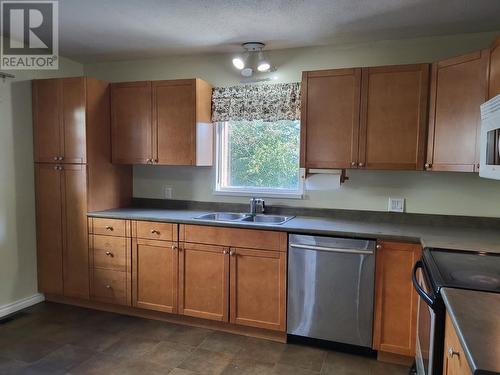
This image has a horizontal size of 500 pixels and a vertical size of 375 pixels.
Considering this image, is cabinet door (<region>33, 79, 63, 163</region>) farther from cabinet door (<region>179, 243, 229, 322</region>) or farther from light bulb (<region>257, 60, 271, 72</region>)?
light bulb (<region>257, 60, 271, 72</region>)

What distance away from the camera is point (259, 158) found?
337cm

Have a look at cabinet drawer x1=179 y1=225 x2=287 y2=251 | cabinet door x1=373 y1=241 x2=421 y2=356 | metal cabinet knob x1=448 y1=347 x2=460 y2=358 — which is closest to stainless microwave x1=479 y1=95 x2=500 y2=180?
metal cabinet knob x1=448 y1=347 x2=460 y2=358

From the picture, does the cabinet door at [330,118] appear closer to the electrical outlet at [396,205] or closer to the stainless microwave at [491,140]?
the electrical outlet at [396,205]

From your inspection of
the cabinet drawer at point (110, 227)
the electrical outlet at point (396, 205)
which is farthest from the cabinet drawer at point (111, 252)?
the electrical outlet at point (396, 205)

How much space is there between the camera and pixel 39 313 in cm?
316

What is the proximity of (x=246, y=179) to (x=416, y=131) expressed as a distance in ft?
4.98

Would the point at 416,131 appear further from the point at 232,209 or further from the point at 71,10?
the point at 71,10

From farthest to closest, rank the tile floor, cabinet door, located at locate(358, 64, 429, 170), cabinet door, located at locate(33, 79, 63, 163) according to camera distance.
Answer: cabinet door, located at locate(33, 79, 63, 163) → cabinet door, located at locate(358, 64, 429, 170) → the tile floor

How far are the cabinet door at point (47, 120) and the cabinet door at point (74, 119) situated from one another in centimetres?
5

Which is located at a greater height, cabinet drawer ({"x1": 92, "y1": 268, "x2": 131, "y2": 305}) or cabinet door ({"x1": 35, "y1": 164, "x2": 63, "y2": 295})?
cabinet door ({"x1": 35, "y1": 164, "x2": 63, "y2": 295})

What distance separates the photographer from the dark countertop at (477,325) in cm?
88

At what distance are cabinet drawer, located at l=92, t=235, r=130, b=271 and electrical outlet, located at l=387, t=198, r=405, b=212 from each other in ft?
7.16

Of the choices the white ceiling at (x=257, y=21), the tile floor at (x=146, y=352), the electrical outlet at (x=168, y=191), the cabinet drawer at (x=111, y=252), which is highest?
the white ceiling at (x=257, y=21)

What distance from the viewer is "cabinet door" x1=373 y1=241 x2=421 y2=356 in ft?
7.79
